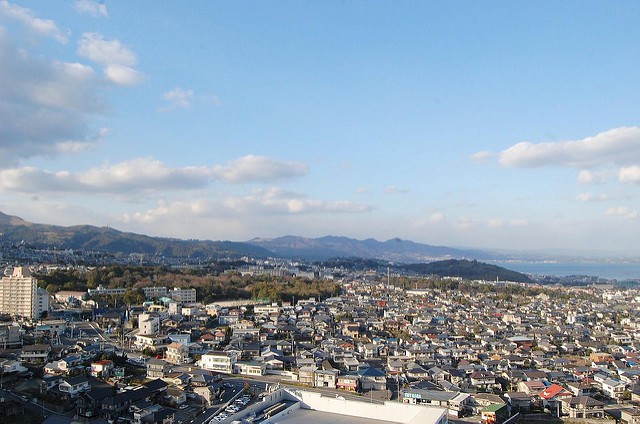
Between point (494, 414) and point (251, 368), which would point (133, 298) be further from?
point (494, 414)

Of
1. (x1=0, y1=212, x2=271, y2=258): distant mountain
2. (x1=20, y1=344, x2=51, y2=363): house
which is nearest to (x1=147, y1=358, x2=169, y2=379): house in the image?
(x1=20, y1=344, x2=51, y2=363): house

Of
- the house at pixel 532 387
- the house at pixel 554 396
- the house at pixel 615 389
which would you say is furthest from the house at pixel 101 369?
the house at pixel 615 389

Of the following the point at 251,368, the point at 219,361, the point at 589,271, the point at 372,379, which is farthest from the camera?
the point at 589,271

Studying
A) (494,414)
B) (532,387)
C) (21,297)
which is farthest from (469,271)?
(494,414)

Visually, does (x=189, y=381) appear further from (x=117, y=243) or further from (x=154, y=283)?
(x=117, y=243)

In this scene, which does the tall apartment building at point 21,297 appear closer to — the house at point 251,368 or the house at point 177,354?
the house at point 177,354

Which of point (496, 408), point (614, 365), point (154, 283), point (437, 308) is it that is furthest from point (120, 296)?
point (614, 365)

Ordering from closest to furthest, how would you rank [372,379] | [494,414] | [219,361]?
[494,414] → [372,379] → [219,361]
